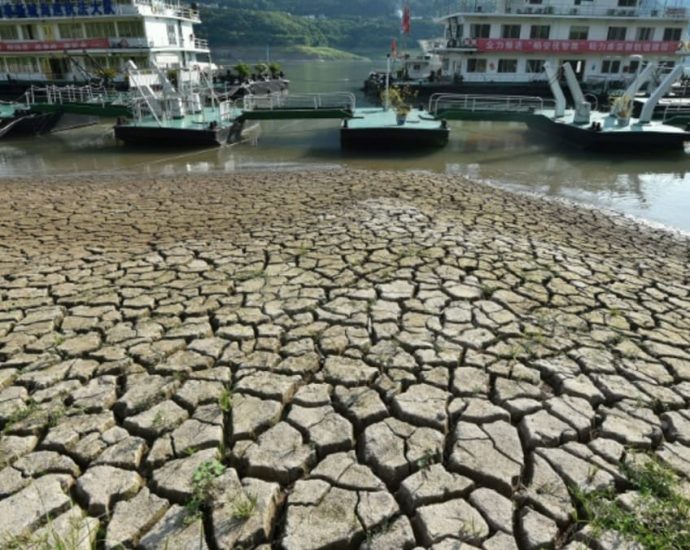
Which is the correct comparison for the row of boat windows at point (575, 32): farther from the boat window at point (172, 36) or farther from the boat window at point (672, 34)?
the boat window at point (172, 36)

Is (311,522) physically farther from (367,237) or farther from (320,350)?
(367,237)

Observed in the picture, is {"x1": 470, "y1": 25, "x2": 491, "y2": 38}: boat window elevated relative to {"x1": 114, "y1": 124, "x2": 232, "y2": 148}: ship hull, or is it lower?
elevated

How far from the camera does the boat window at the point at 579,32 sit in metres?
30.9

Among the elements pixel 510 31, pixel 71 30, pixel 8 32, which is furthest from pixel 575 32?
pixel 8 32

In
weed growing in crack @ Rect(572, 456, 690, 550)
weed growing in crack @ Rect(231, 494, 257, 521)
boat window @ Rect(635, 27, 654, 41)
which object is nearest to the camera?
weed growing in crack @ Rect(572, 456, 690, 550)

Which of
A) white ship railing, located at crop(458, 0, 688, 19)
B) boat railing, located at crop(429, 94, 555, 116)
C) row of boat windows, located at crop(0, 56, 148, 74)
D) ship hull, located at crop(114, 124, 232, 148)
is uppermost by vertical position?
white ship railing, located at crop(458, 0, 688, 19)

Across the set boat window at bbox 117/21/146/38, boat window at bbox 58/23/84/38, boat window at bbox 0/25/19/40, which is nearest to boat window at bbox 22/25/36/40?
boat window at bbox 0/25/19/40

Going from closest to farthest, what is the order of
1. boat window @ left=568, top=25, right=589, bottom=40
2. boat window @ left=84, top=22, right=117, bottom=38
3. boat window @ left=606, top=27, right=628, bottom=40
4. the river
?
the river → boat window @ left=84, top=22, right=117, bottom=38 → boat window @ left=568, top=25, right=589, bottom=40 → boat window @ left=606, top=27, right=628, bottom=40

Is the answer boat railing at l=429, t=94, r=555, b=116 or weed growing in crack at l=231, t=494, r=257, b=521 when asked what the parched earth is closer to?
weed growing in crack at l=231, t=494, r=257, b=521

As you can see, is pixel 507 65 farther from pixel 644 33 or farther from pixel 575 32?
pixel 644 33

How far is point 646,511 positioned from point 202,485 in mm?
2434

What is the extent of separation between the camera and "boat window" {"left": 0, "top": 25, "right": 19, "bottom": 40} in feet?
97.3

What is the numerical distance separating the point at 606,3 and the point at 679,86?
6.71 m

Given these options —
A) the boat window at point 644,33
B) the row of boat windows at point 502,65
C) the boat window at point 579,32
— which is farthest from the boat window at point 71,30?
the boat window at point 644,33
